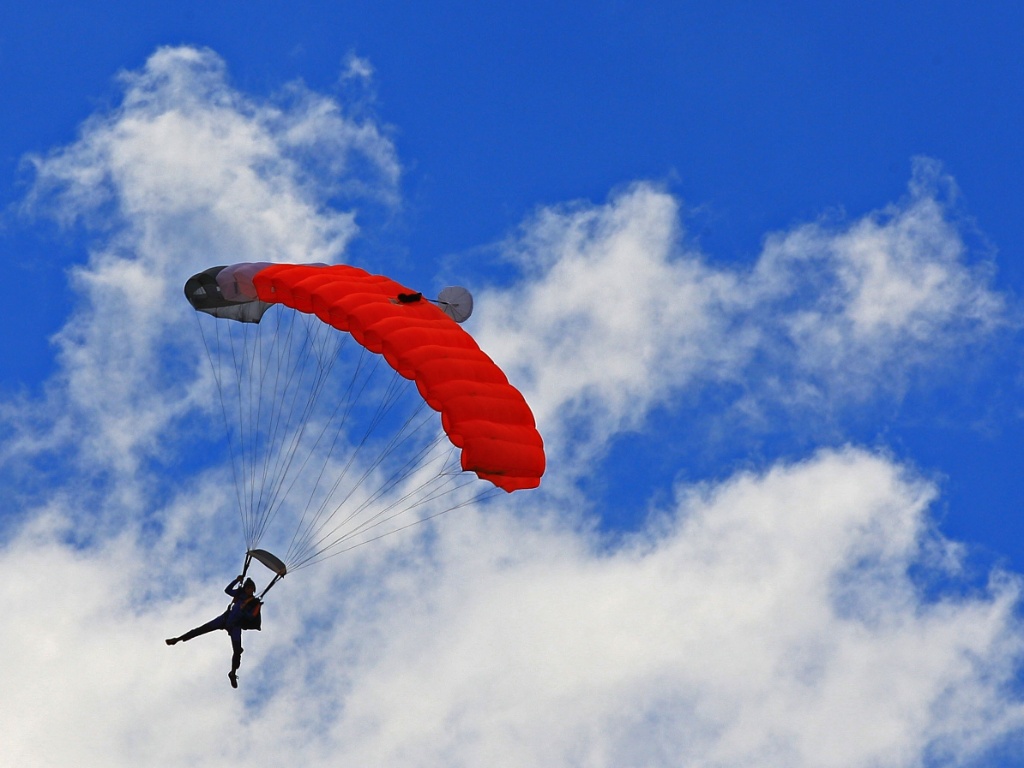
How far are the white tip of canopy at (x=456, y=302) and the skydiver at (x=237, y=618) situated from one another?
21.8 feet

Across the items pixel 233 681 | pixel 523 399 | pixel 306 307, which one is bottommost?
pixel 233 681

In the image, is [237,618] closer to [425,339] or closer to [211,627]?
[211,627]

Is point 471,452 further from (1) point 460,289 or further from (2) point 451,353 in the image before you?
(1) point 460,289

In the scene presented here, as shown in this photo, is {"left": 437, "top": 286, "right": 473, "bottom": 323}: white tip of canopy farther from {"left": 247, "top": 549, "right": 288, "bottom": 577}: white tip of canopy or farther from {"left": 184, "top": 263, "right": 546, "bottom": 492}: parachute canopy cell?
{"left": 247, "top": 549, "right": 288, "bottom": 577}: white tip of canopy

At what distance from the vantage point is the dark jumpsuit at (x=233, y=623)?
34.5 metres

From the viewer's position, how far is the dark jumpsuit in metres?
34.5

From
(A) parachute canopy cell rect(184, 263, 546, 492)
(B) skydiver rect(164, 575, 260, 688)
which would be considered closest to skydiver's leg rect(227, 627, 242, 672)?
(B) skydiver rect(164, 575, 260, 688)

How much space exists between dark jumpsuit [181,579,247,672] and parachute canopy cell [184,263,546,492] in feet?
17.3

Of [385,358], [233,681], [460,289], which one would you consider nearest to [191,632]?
[233,681]

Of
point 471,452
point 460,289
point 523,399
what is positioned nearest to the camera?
point 471,452

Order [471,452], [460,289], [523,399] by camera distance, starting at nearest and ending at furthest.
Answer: [471,452]
[523,399]
[460,289]

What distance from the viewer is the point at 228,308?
3725 cm

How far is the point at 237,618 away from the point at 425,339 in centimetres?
629

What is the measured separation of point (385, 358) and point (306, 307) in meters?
2.26
